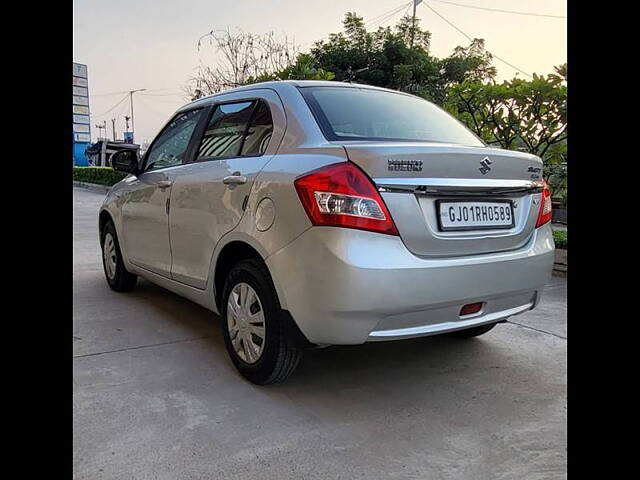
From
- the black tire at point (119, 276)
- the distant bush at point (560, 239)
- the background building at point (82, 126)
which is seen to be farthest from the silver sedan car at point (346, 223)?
the background building at point (82, 126)

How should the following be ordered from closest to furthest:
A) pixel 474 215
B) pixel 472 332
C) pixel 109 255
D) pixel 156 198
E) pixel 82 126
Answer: pixel 474 215 → pixel 472 332 → pixel 156 198 → pixel 109 255 → pixel 82 126

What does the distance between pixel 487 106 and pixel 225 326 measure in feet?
18.1

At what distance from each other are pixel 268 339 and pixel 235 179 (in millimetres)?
849

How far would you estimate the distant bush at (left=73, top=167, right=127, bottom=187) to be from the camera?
1850cm

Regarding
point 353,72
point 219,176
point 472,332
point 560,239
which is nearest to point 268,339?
point 219,176

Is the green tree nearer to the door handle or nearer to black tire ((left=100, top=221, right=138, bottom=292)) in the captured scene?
the door handle

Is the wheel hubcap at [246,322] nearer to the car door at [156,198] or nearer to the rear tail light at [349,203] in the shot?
the rear tail light at [349,203]

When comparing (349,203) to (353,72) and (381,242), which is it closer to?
(381,242)

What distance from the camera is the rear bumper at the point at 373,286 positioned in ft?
7.50

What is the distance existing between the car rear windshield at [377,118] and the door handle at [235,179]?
495 mm

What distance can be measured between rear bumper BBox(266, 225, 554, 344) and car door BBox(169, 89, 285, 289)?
0.53 metres

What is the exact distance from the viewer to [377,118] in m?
2.98
